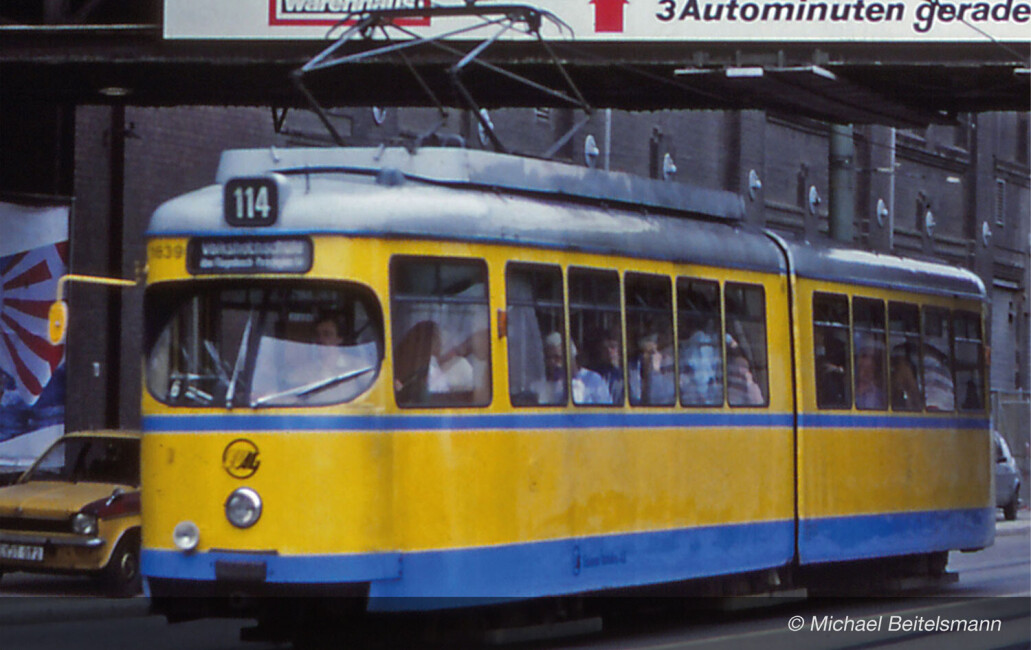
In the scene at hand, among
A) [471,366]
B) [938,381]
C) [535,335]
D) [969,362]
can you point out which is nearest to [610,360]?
[535,335]

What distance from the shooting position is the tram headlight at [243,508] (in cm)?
1125

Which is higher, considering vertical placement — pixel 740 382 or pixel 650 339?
pixel 650 339

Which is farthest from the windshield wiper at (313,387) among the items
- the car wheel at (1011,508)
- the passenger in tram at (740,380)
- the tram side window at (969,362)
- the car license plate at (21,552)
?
the car wheel at (1011,508)

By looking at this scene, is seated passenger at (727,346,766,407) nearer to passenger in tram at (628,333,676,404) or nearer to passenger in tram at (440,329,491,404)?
passenger in tram at (628,333,676,404)

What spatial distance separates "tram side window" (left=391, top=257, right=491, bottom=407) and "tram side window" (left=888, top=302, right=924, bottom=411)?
5597 millimetres

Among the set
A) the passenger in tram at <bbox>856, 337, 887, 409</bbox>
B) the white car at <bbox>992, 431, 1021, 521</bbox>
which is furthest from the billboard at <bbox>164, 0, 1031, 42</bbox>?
the white car at <bbox>992, 431, 1021, 521</bbox>

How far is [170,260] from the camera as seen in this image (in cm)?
1184

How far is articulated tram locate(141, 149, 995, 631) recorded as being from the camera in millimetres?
11312

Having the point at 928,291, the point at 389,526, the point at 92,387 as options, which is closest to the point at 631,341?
the point at 389,526

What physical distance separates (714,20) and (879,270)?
2.97 m

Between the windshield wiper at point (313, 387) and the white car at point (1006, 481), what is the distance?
20858 millimetres

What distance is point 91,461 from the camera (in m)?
16.9

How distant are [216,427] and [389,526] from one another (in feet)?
3.65

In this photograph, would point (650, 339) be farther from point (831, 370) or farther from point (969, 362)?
point (969, 362)
